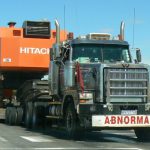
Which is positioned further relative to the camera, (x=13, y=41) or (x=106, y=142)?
(x=13, y=41)

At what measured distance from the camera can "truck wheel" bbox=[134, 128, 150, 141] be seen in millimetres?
17195

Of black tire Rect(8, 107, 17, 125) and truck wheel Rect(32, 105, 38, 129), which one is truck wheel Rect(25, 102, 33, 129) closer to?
truck wheel Rect(32, 105, 38, 129)

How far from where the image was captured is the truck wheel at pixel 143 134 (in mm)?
17195

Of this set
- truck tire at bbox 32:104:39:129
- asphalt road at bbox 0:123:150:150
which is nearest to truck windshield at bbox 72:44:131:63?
asphalt road at bbox 0:123:150:150

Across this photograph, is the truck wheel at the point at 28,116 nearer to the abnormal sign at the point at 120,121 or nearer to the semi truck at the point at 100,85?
the semi truck at the point at 100,85

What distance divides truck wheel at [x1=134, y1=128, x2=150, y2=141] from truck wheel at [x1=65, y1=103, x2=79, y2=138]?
213 centimetres

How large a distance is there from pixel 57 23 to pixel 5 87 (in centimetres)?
697

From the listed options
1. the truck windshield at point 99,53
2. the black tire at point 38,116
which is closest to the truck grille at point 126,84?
the truck windshield at point 99,53

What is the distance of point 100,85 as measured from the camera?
1623 centimetres

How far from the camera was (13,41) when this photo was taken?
23062 mm

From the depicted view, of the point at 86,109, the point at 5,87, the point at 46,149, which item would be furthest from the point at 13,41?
the point at 46,149

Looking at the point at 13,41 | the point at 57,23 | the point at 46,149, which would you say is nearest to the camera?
the point at 46,149

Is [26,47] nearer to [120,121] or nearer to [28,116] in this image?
[28,116]

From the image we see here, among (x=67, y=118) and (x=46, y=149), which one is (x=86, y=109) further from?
(x=46, y=149)
